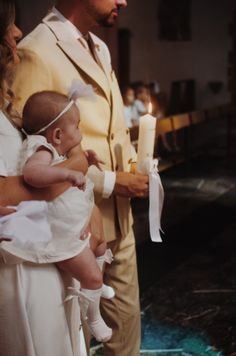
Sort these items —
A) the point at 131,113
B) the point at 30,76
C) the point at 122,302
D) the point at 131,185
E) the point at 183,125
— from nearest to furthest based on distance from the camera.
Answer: the point at 30,76 < the point at 131,185 < the point at 122,302 < the point at 183,125 < the point at 131,113

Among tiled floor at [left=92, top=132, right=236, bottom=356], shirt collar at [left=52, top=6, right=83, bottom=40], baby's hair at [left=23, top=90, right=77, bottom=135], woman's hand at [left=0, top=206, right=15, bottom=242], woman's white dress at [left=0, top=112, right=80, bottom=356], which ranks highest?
shirt collar at [left=52, top=6, right=83, bottom=40]

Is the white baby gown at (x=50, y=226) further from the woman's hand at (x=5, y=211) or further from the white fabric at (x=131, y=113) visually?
the white fabric at (x=131, y=113)

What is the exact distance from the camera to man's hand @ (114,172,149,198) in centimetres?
186

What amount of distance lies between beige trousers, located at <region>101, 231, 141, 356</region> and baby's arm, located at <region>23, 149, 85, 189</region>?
77 cm

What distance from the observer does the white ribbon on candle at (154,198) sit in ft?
5.88

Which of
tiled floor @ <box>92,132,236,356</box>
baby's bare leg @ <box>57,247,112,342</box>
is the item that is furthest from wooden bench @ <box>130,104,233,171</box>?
baby's bare leg @ <box>57,247,112,342</box>

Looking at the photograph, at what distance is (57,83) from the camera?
1.81 m

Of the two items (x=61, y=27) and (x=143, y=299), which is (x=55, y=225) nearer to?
(x=61, y=27)

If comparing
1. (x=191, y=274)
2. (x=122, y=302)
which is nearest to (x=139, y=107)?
(x=191, y=274)

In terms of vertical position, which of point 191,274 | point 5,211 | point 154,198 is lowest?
point 191,274

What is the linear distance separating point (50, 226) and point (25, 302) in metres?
0.21

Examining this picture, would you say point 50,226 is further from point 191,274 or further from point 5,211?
point 191,274

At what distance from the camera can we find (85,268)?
146cm

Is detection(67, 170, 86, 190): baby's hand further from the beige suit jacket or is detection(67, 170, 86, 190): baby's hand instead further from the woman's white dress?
the beige suit jacket
